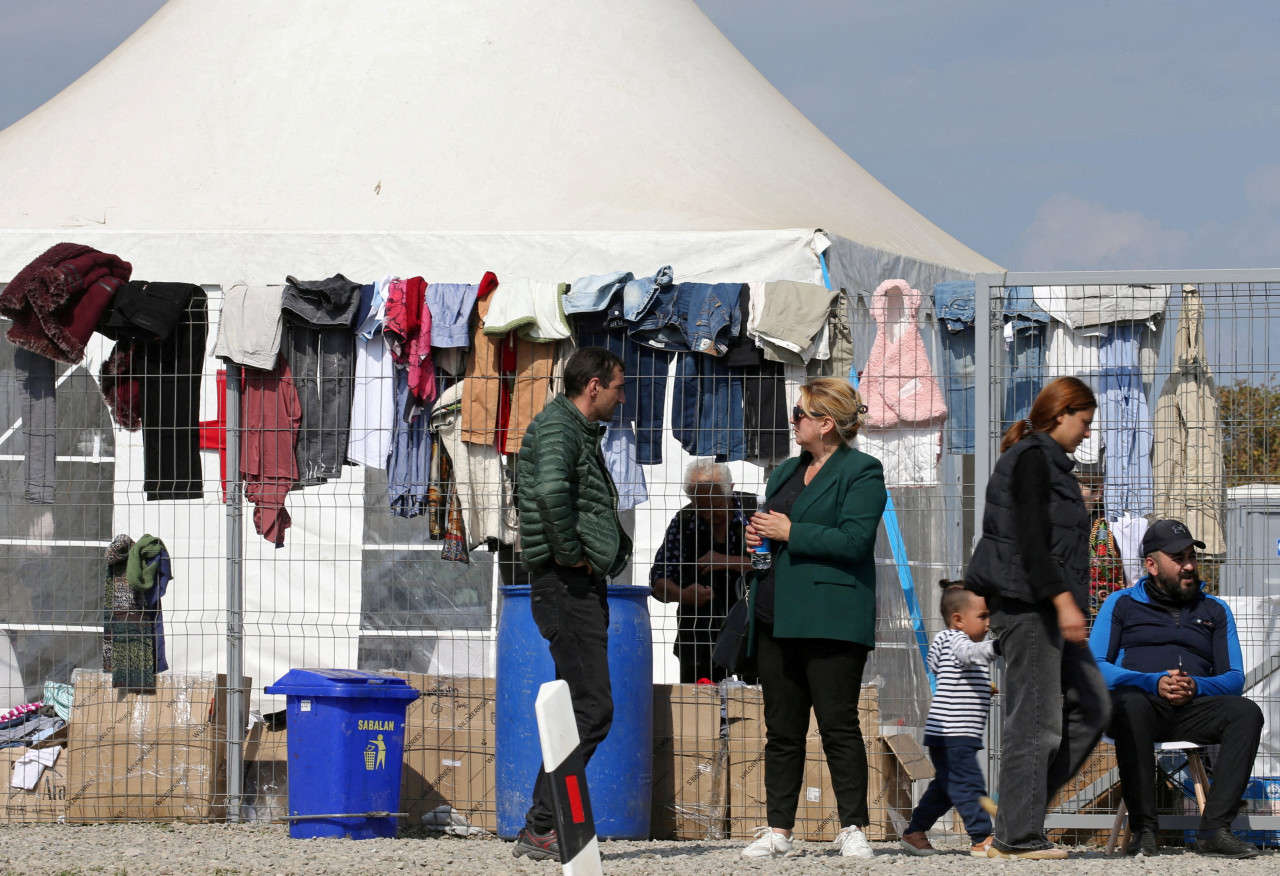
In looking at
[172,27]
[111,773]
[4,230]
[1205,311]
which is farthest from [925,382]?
[172,27]

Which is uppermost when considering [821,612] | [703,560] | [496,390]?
[496,390]

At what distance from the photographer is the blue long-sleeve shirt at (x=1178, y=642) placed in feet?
19.2

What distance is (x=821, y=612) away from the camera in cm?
477

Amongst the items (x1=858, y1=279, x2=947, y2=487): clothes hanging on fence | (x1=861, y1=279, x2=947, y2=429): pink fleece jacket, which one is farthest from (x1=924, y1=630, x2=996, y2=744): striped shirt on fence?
(x1=861, y1=279, x2=947, y2=429): pink fleece jacket

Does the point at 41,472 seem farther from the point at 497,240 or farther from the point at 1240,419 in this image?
the point at 1240,419

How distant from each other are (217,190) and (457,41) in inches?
91.6

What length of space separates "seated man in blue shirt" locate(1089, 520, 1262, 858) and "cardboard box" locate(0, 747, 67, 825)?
434cm

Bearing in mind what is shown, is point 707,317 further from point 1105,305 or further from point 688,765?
point 688,765

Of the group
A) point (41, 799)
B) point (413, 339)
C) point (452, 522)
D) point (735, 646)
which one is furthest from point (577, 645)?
point (41, 799)

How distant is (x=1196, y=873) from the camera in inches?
186

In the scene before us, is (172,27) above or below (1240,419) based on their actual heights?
above

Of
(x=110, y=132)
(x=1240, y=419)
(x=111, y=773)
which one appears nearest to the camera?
(x=1240, y=419)

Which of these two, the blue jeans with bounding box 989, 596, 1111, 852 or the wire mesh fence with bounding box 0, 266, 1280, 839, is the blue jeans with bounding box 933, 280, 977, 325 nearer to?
the wire mesh fence with bounding box 0, 266, 1280, 839

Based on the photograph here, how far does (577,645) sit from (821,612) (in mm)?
827
